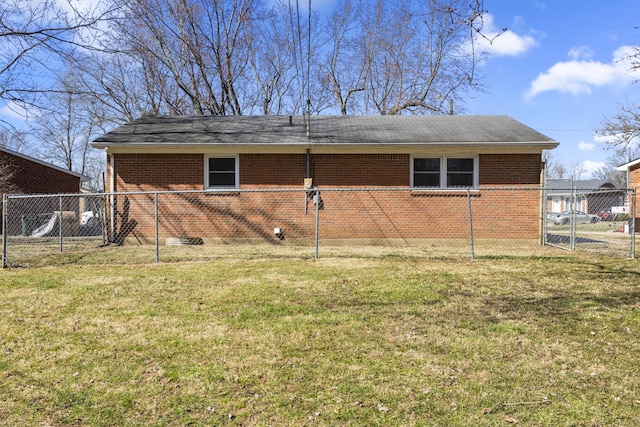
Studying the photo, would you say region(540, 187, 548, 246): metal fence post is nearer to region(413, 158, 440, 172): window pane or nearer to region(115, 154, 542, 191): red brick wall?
region(115, 154, 542, 191): red brick wall

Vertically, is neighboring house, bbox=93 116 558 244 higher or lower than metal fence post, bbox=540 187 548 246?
higher

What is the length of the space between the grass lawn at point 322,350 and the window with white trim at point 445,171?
5.38 meters

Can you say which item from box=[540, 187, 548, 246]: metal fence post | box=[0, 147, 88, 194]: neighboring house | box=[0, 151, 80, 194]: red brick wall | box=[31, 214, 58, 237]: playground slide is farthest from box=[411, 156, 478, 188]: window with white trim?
box=[0, 151, 80, 194]: red brick wall

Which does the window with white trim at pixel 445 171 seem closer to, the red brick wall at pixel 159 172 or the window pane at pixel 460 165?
the window pane at pixel 460 165

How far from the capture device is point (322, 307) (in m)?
5.53

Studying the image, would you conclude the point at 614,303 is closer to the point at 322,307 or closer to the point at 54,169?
the point at 322,307

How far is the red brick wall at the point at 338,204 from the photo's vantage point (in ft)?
39.9

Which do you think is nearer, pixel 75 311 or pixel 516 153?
pixel 75 311

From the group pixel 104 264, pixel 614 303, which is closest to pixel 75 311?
pixel 104 264

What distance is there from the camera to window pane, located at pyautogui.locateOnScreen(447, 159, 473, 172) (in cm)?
Result: 1236

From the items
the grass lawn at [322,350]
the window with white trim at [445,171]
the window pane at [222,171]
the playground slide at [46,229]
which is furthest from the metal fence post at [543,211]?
the playground slide at [46,229]

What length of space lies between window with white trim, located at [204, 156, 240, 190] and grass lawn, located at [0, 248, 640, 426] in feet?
17.9

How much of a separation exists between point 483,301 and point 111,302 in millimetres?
4882

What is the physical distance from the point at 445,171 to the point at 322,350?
9.28 m
